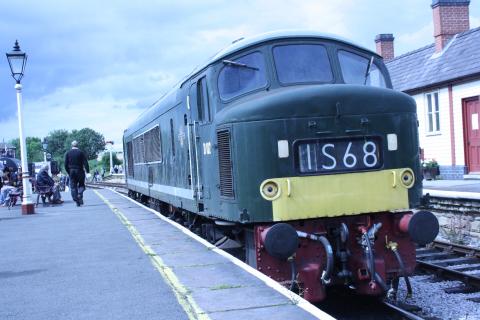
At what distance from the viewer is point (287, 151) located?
20.7ft

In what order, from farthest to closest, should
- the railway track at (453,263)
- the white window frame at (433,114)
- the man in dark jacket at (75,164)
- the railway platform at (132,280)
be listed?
the white window frame at (433,114) < the man in dark jacket at (75,164) < the railway track at (453,263) < the railway platform at (132,280)

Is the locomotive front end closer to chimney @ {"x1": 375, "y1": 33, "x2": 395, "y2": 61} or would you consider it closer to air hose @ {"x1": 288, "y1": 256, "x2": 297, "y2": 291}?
air hose @ {"x1": 288, "y1": 256, "x2": 297, "y2": 291}

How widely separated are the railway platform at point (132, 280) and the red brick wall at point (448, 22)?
16590mm

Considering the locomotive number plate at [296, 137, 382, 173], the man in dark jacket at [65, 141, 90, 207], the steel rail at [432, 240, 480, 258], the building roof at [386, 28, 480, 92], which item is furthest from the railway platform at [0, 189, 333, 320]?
the building roof at [386, 28, 480, 92]

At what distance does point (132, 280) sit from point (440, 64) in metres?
19.0

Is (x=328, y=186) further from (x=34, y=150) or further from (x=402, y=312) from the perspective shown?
(x=34, y=150)

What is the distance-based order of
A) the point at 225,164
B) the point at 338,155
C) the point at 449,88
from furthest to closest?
1. the point at 449,88
2. the point at 225,164
3. the point at 338,155

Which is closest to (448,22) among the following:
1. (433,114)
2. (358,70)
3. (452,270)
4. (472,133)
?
(433,114)

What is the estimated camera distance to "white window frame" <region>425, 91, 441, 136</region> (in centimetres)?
2197

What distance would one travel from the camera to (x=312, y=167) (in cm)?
638

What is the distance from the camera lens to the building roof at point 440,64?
2012cm

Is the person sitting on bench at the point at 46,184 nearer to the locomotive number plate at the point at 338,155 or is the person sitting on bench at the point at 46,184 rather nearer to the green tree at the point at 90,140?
the locomotive number plate at the point at 338,155

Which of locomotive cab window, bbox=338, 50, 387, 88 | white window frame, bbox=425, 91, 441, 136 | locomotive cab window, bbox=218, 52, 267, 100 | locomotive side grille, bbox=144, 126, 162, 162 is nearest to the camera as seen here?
locomotive cab window, bbox=218, 52, 267, 100

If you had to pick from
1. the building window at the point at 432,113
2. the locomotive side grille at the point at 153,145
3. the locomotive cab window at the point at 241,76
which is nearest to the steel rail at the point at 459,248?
the locomotive cab window at the point at 241,76
